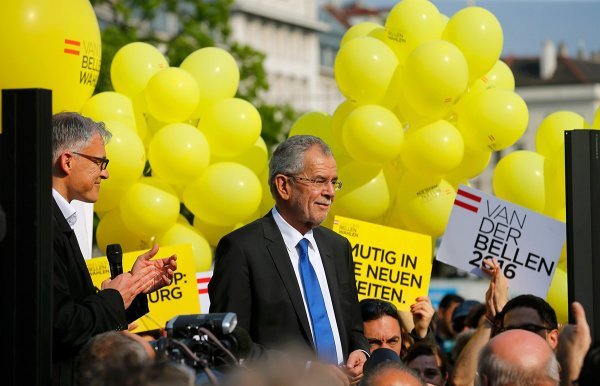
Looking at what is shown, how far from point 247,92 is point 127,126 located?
26157 millimetres

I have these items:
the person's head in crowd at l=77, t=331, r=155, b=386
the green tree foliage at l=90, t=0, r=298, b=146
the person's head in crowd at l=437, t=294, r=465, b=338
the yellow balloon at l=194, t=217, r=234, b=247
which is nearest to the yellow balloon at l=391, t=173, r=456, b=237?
the yellow balloon at l=194, t=217, r=234, b=247

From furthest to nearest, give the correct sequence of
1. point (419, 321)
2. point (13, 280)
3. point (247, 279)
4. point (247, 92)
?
1. point (247, 92)
2. point (419, 321)
3. point (247, 279)
4. point (13, 280)

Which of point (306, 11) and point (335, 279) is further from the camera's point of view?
point (306, 11)

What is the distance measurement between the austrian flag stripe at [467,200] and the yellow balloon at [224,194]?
154 cm

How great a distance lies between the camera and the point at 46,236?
163 inches

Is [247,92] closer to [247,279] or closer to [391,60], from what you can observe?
[391,60]

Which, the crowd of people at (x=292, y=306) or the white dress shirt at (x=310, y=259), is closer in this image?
the crowd of people at (x=292, y=306)

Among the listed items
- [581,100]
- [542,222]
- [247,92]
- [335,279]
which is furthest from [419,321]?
[581,100]

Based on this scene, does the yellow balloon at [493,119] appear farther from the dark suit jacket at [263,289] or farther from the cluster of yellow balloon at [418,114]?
the dark suit jacket at [263,289]

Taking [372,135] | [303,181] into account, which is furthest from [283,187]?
[372,135]

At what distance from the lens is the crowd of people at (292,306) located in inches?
159

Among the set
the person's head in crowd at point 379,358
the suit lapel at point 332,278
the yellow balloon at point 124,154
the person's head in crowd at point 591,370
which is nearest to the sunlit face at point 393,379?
the person's head in crowd at point 379,358

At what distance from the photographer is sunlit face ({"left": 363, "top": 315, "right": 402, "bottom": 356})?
6.50 metres

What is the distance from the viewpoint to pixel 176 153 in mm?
8586
